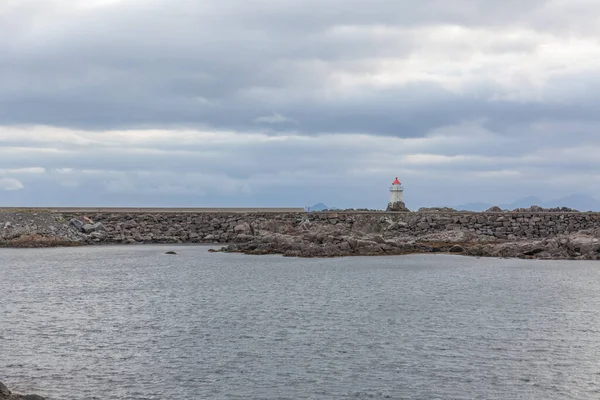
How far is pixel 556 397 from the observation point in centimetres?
1869

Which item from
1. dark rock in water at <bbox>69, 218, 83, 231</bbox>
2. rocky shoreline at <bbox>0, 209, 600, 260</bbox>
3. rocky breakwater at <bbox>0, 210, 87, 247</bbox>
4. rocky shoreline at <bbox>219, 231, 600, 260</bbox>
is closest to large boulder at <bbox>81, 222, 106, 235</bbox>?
rocky shoreline at <bbox>0, 209, 600, 260</bbox>

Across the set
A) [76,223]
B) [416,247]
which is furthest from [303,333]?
[76,223]

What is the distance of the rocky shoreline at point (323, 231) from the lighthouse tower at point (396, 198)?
19.1 ft

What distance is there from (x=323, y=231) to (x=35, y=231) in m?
30.9

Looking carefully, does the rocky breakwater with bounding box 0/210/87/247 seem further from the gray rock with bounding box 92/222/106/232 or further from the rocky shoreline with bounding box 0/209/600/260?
the gray rock with bounding box 92/222/106/232

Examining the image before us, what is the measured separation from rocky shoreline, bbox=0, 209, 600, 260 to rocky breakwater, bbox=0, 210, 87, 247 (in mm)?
101

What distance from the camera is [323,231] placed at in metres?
67.6

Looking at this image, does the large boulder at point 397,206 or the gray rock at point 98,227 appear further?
the large boulder at point 397,206

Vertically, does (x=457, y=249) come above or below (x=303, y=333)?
above

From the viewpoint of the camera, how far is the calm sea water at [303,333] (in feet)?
65.8

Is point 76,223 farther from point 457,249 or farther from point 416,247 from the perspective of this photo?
point 457,249

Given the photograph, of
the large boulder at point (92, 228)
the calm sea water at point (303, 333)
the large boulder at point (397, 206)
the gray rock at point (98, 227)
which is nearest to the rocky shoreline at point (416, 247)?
the calm sea water at point (303, 333)

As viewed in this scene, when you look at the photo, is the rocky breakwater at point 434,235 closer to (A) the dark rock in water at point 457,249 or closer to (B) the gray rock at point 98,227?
(A) the dark rock in water at point 457,249

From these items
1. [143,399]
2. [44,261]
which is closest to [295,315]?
[143,399]
